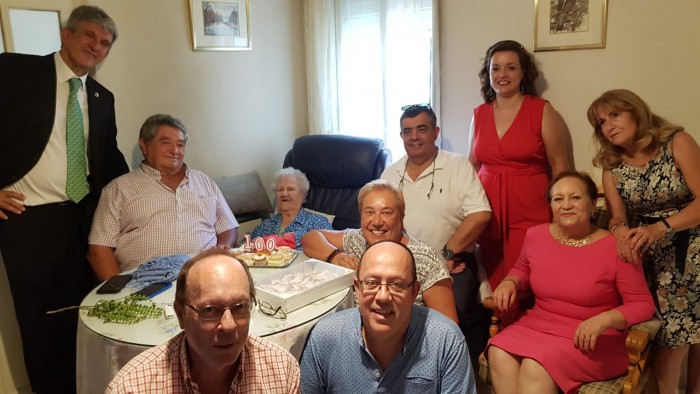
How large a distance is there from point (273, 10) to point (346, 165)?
1260mm

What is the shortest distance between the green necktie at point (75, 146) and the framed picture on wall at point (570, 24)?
7.47ft

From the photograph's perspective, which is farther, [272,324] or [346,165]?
[346,165]

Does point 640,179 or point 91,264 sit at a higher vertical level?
point 640,179

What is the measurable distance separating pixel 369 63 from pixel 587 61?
1.37m

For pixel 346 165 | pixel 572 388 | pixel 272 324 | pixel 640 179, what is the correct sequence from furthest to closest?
pixel 346 165 → pixel 640 179 → pixel 572 388 → pixel 272 324

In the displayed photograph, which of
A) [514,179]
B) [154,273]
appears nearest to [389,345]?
[154,273]

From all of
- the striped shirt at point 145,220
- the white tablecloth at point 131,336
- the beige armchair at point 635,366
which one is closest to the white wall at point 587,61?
the beige armchair at point 635,366

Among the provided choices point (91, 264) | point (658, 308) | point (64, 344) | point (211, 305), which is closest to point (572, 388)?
point (658, 308)

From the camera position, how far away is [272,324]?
174cm

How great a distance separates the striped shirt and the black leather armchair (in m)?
0.88

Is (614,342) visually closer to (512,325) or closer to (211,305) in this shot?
(512,325)

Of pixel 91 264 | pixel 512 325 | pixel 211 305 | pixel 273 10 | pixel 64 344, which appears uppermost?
pixel 273 10

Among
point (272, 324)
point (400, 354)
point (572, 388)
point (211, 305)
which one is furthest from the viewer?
point (572, 388)

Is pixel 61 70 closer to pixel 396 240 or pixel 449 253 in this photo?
pixel 396 240
